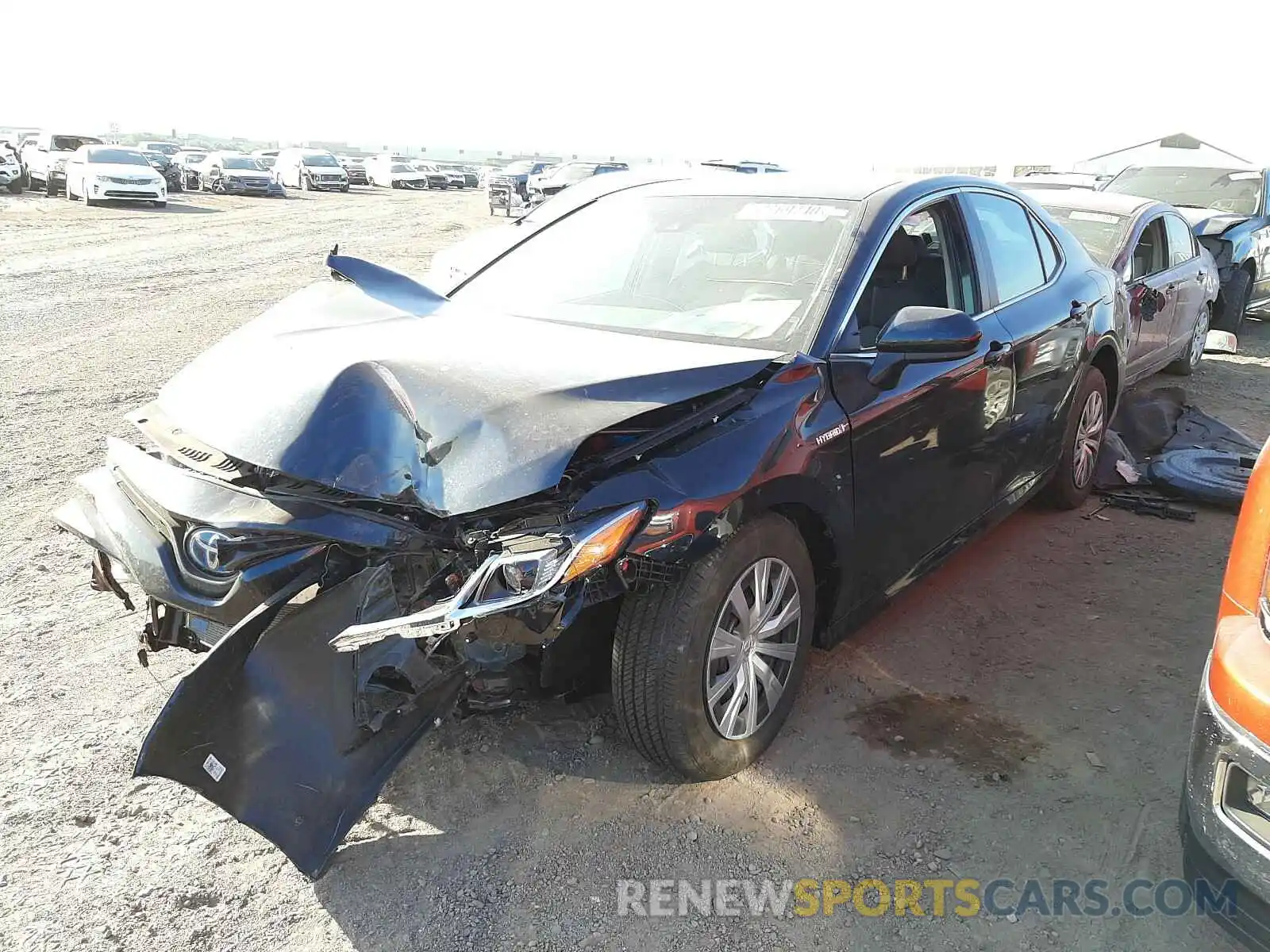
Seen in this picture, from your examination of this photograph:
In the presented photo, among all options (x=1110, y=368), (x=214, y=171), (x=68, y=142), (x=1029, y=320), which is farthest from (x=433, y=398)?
(x=214, y=171)

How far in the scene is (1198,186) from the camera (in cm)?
1101

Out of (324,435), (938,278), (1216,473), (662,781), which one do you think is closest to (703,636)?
(662,781)

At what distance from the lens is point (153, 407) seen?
3.24m

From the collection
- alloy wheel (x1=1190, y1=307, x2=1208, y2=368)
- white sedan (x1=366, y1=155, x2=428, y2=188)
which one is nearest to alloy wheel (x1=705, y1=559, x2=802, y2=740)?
alloy wheel (x1=1190, y1=307, x2=1208, y2=368)

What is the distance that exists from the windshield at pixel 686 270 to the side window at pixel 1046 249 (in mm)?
1531

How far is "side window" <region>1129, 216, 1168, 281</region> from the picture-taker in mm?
6883

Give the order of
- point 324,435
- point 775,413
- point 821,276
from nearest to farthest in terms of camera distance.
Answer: point 324,435
point 775,413
point 821,276

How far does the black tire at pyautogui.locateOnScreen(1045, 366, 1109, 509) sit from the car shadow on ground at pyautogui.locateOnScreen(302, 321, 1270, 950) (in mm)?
1209

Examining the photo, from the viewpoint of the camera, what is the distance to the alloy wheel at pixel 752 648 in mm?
2682

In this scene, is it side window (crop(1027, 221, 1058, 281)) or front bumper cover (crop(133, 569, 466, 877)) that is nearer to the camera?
front bumper cover (crop(133, 569, 466, 877))

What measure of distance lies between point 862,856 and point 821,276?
181cm

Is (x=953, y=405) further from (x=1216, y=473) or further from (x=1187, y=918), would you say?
(x=1216, y=473)

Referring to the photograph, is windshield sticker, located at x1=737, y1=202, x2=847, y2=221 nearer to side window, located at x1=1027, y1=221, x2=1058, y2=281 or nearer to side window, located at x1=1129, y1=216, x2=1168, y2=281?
side window, located at x1=1027, y1=221, x2=1058, y2=281

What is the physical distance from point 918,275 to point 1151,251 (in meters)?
4.53
